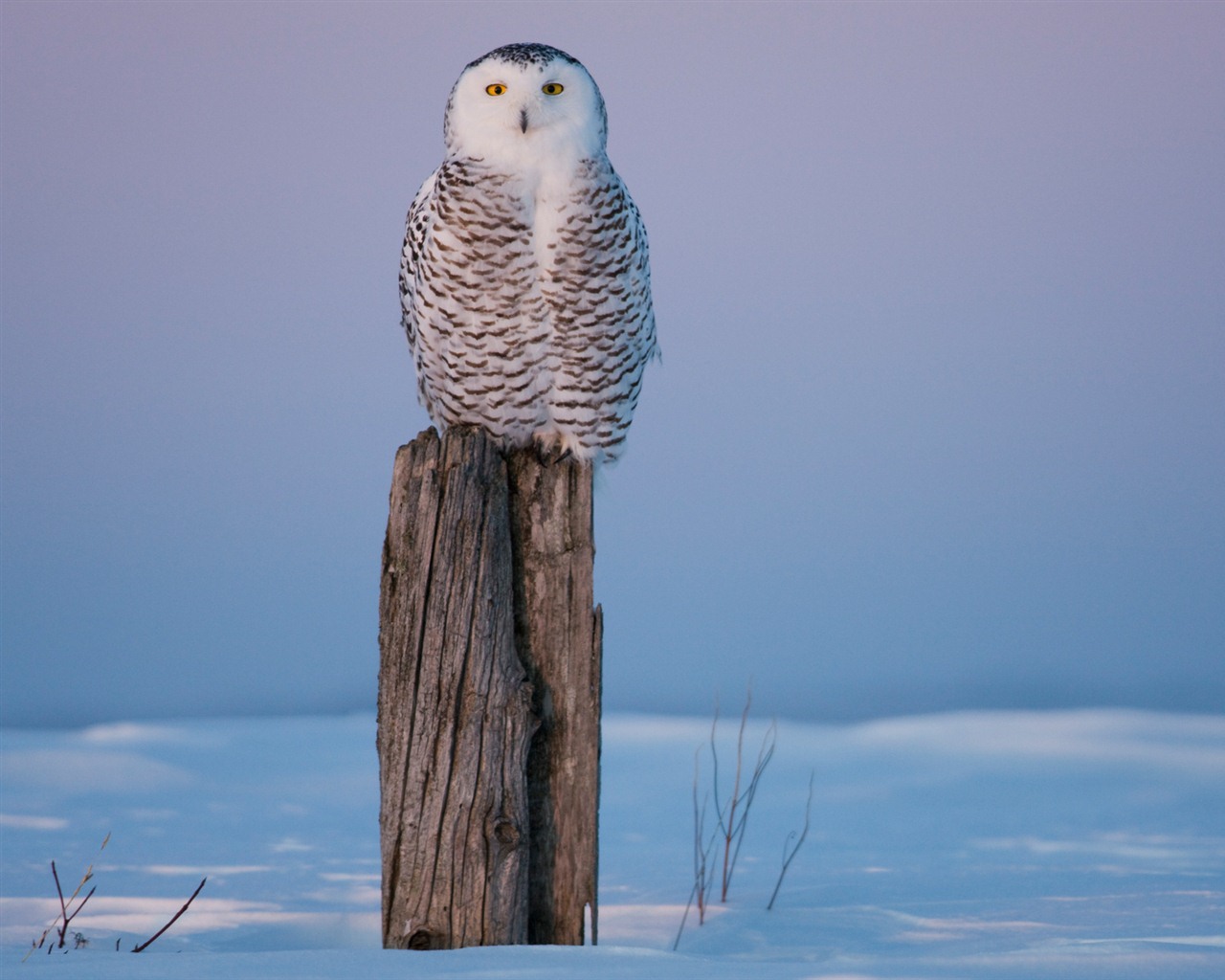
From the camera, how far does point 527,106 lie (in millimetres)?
4059

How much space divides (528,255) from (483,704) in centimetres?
137

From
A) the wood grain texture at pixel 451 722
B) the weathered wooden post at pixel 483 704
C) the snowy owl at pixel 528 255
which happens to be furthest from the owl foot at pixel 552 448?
the wood grain texture at pixel 451 722

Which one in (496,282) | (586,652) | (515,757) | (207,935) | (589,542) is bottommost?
(207,935)

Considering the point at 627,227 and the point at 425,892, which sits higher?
the point at 627,227

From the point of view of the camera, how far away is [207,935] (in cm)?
495

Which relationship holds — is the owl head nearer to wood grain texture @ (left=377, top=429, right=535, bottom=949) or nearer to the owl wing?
the owl wing

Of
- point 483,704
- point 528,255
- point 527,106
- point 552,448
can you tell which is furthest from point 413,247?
point 483,704

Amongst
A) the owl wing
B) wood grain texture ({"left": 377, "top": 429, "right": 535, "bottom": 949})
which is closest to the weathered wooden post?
wood grain texture ({"left": 377, "top": 429, "right": 535, "bottom": 949})

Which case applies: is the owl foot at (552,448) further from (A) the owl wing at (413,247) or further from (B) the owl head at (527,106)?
(B) the owl head at (527,106)

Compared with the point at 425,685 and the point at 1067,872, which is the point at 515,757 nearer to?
the point at 425,685

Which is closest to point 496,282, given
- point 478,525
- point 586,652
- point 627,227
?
point 627,227

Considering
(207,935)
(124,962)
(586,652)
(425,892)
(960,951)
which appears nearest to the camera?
(124,962)

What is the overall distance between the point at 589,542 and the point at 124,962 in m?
1.67

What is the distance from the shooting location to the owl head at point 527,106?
4.05 m
